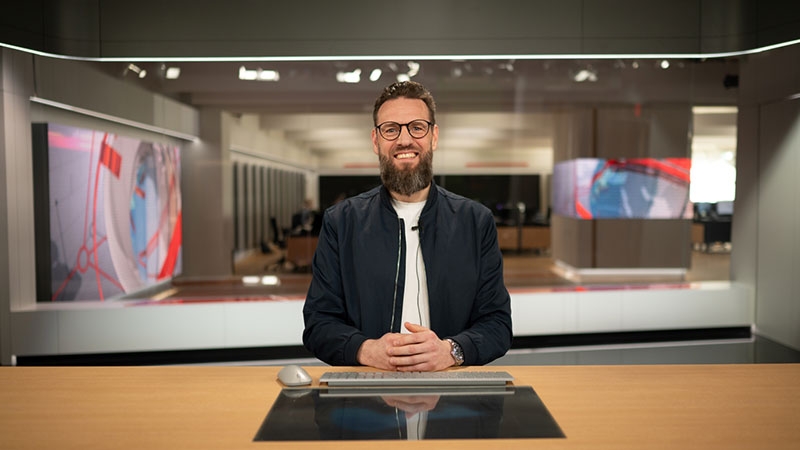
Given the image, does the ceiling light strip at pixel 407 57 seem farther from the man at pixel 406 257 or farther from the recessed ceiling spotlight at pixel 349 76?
the man at pixel 406 257

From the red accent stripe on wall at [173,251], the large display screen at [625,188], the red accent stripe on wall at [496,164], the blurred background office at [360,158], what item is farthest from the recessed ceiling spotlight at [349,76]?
the large display screen at [625,188]

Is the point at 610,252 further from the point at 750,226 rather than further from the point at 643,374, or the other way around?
the point at 643,374

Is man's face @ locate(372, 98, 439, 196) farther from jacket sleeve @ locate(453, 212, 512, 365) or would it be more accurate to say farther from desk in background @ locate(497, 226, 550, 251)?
desk in background @ locate(497, 226, 550, 251)

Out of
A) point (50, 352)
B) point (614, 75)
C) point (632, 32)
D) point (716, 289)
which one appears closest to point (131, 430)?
point (50, 352)

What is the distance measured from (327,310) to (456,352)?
1.55 feet

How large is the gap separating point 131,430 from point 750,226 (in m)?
7.37

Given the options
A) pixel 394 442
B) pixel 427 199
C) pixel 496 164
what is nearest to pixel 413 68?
pixel 496 164

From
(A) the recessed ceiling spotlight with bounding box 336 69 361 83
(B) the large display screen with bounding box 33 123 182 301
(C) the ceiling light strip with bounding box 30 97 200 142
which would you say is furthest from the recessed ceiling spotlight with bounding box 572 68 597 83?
(B) the large display screen with bounding box 33 123 182 301

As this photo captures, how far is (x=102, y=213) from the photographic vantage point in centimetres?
630

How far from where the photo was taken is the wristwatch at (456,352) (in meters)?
1.95

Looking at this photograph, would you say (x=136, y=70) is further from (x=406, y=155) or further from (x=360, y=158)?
(x=406, y=155)

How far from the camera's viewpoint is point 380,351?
1921 mm

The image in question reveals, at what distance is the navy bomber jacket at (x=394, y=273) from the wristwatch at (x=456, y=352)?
0.19 meters

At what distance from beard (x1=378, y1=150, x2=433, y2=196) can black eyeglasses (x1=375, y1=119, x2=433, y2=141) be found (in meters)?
0.06
